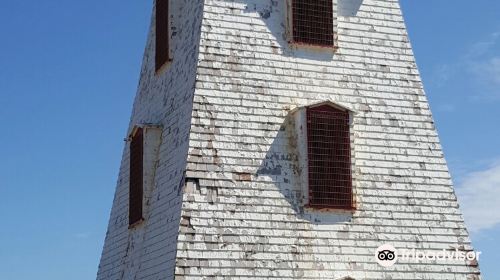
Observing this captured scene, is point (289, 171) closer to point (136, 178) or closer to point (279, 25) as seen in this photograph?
point (279, 25)

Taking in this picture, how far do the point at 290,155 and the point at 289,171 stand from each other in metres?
0.38

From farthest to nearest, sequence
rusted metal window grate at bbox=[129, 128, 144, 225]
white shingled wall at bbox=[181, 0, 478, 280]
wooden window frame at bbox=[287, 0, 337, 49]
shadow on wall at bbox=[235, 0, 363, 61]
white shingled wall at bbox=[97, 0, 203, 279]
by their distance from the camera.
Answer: rusted metal window grate at bbox=[129, 128, 144, 225], wooden window frame at bbox=[287, 0, 337, 49], shadow on wall at bbox=[235, 0, 363, 61], white shingled wall at bbox=[97, 0, 203, 279], white shingled wall at bbox=[181, 0, 478, 280]

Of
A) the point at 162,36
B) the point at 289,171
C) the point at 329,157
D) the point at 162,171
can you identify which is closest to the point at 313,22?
the point at 329,157

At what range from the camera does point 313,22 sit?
20.7m

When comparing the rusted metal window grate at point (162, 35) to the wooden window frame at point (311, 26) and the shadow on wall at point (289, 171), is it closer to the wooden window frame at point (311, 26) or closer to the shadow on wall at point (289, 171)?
the wooden window frame at point (311, 26)

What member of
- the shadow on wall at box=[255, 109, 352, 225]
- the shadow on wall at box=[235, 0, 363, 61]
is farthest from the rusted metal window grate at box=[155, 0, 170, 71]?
the shadow on wall at box=[255, 109, 352, 225]

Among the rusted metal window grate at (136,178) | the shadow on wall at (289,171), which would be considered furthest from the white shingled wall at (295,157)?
the rusted metal window grate at (136,178)

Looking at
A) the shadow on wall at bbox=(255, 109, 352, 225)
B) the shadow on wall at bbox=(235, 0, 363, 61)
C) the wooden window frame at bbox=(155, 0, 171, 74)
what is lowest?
the shadow on wall at bbox=(255, 109, 352, 225)

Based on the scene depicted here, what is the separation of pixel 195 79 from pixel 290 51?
2441 millimetres

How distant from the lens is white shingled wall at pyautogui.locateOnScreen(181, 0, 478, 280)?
60.2 feet

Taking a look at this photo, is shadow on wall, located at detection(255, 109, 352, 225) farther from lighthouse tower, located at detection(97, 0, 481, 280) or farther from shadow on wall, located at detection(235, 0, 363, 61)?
shadow on wall, located at detection(235, 0, 363, 61)

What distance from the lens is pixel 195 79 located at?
19188mm

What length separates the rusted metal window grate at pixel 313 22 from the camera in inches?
803

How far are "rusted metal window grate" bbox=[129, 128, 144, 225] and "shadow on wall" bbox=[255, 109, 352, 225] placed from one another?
372cm
